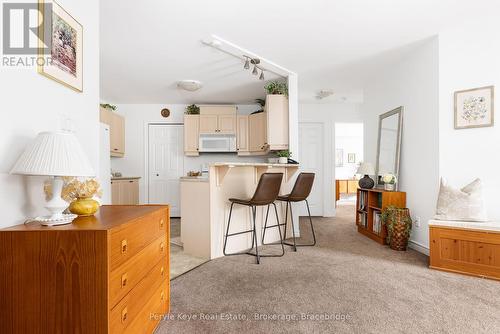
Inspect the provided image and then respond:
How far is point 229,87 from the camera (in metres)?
4.74

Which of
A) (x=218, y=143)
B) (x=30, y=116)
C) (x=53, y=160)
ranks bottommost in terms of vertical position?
(x=53, y=160)

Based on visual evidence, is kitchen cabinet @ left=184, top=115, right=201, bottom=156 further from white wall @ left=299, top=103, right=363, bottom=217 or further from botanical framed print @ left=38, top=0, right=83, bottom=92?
botanical framed print @ left=38, top=0, right=83, bottom=92

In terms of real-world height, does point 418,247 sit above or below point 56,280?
below

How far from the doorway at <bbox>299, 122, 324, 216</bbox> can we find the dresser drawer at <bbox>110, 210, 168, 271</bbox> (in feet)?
14.4

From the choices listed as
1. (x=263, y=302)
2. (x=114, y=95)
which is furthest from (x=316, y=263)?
(x=114, y=95)

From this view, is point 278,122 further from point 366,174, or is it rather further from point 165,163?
point 165,163

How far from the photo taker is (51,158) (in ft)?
3.57

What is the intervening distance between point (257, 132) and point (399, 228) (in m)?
3.03

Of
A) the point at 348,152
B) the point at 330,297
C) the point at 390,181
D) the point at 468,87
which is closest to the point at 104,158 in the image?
the point at 330,297

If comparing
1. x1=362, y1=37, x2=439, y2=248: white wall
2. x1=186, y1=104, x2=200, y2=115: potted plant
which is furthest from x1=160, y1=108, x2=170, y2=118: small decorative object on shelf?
x1=362, y1=37, x2=439, y2=248: white wall

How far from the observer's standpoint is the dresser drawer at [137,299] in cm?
110

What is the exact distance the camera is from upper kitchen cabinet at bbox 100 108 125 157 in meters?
4.89

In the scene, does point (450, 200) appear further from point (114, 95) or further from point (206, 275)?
point (114, 95)

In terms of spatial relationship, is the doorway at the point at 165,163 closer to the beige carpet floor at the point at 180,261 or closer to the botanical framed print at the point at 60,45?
the beige carpet floor at the point at 180,261
